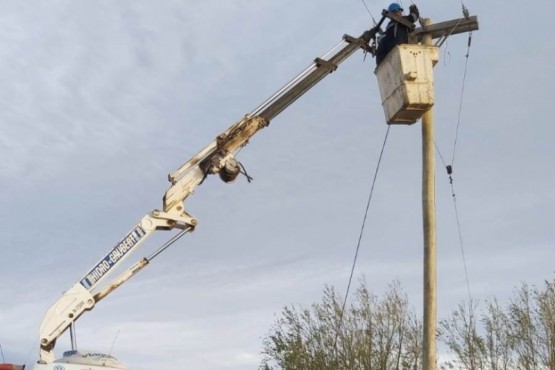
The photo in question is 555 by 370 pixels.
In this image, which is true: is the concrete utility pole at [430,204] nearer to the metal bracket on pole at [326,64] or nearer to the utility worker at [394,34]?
the utility worker at [394,34]

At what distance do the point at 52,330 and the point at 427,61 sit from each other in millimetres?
6077

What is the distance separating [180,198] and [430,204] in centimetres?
359

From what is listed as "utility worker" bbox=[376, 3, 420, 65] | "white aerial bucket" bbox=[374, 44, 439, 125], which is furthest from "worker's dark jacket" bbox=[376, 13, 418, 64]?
"white aerial bucket" bbox=[374, 44, 439, 125]

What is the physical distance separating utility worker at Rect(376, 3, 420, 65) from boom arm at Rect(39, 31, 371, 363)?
0.90 m

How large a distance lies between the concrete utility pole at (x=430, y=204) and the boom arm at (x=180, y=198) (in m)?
1.28

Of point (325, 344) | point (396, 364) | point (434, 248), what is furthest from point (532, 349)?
point (434, 248)

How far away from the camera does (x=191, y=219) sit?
10.8 meters

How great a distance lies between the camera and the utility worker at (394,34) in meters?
10.2

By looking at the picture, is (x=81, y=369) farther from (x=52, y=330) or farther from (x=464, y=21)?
(x=464, y=21)

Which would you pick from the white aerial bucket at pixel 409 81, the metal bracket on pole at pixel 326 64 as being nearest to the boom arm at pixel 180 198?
the metal bracket on pole at pixel 326 64

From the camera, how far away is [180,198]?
10.9 metres

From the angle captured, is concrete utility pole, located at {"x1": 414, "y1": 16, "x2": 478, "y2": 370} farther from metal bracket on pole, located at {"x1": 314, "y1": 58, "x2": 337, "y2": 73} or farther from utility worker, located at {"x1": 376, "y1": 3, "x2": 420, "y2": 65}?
metal bracket on pole, located at {"x1": 314, "y1": 58, "x2": 337, "y2": 73}

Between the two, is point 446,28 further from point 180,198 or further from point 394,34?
point 180,198

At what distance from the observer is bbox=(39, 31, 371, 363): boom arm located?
999 centimetres
